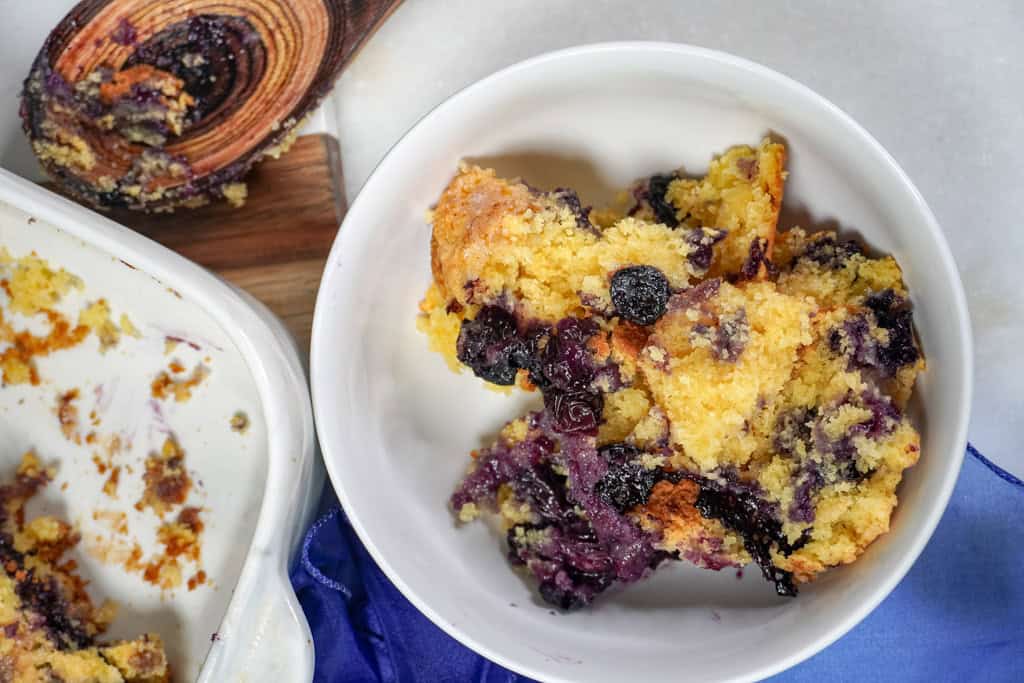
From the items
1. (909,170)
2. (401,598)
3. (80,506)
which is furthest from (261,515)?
(909,170)

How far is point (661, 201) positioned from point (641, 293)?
198 millimetres

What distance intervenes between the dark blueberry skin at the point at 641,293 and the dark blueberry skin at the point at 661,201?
0.16 m

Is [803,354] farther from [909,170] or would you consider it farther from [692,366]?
[909,170]

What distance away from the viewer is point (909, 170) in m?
1.24

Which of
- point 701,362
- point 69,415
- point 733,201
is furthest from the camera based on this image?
point 69,415

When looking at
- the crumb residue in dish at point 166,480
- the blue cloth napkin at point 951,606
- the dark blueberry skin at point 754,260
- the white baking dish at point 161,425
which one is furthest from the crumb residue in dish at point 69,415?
the dark blueberry skin at point 754,260

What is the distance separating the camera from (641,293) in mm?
993

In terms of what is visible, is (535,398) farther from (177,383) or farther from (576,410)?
(177,383)

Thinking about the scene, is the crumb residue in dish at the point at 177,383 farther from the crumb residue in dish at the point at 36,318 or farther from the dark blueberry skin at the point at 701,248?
the dark blueberry skin at the point at 701,248

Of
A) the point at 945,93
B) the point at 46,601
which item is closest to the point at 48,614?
the point at 46,601

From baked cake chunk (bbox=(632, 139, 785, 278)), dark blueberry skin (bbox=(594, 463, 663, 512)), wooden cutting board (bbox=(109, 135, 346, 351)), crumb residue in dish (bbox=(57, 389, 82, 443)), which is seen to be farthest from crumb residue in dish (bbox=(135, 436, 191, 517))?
baked cake chunk (bbox=(632, 139, 785, 278))

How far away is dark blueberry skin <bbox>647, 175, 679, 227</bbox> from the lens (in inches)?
45.0

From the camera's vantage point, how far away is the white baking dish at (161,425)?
1.18 metres

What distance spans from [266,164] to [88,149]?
0.22 metres
